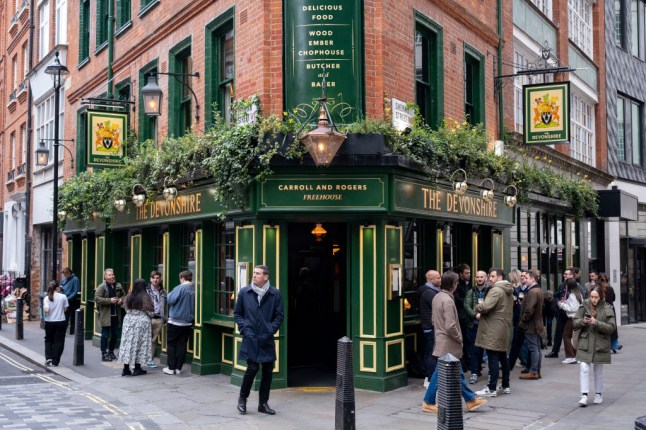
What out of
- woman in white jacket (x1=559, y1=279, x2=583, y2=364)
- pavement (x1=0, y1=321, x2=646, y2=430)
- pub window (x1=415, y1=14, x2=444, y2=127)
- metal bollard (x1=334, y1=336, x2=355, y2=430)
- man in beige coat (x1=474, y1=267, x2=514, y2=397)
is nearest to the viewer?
metal bollard (x1=334, y1=336, x2=355, y2=430)

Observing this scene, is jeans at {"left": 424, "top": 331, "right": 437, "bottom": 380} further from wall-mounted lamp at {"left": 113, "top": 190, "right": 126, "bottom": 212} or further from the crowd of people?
wall-mounted lamp at {"left": 113, "top": 190, "right": 126, "bottom": 212}

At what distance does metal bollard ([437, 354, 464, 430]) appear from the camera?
720cm

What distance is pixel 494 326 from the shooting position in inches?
447

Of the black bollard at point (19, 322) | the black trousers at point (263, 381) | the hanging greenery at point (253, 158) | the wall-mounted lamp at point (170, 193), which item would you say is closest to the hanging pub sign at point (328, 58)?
the hanging greenery at point (253, 158)

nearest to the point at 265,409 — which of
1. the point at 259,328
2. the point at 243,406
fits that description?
the point at 243,406

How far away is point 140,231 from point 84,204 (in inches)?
117

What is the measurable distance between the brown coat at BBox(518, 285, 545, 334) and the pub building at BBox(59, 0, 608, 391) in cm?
177

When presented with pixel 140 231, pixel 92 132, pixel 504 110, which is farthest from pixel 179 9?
pixel 504 110

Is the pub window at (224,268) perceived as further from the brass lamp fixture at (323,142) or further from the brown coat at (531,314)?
the brown coat at (531,314)

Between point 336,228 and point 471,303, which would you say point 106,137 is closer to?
point 336,228

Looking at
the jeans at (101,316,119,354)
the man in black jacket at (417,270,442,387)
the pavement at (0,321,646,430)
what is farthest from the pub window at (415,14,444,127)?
the jeans at (101,316,119,354)

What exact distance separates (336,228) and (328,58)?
3642 mm

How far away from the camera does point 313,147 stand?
11.1 meters

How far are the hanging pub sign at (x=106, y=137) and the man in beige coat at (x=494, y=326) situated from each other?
9.54 meters
